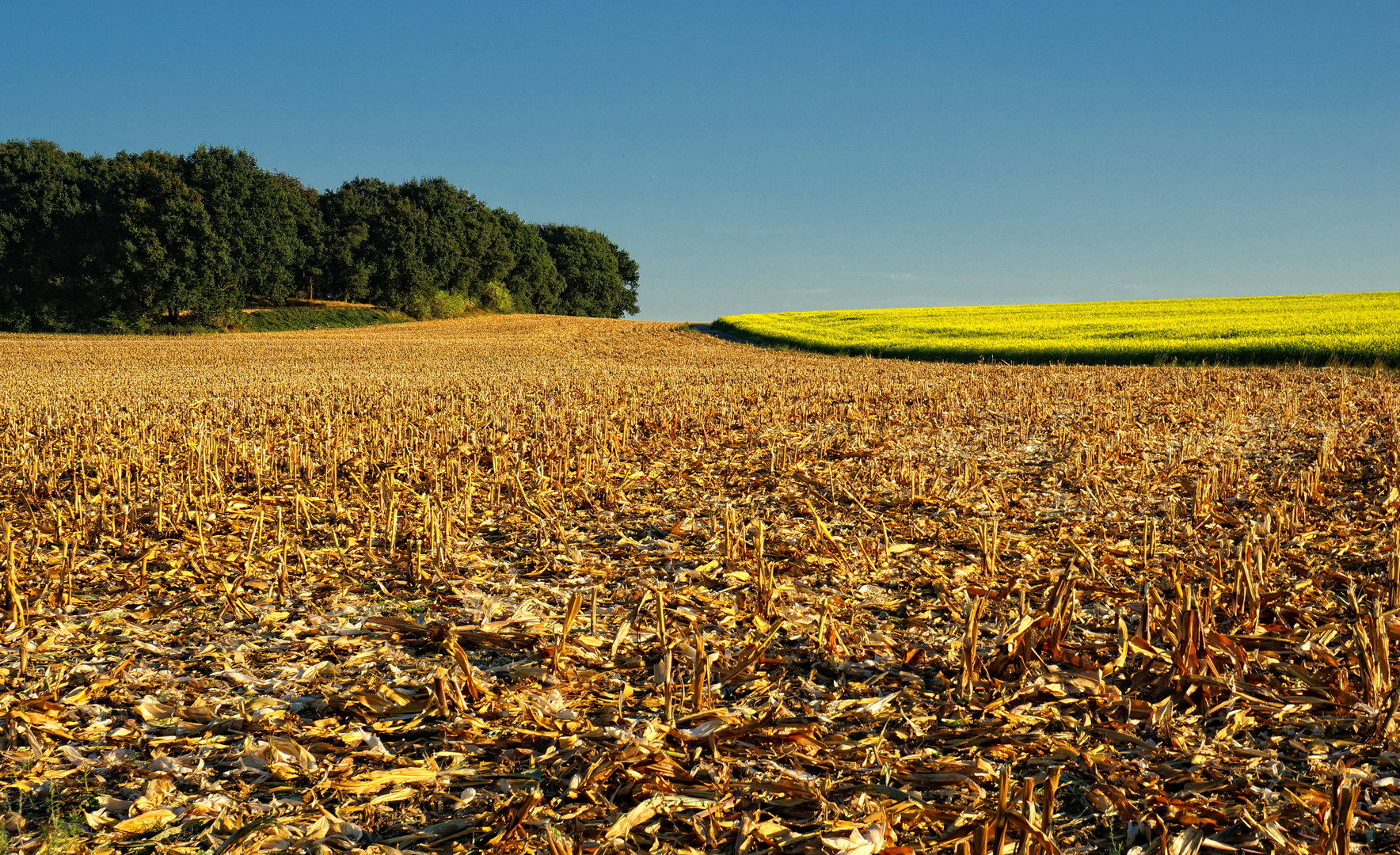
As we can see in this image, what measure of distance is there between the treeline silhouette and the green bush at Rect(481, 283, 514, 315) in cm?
648

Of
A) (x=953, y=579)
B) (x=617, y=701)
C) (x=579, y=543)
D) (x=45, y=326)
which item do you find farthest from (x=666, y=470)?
(x=45, y=326)

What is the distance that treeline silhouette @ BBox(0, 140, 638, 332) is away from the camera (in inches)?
1945

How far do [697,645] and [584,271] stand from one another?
104 meters

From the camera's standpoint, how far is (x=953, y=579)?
5562 mm

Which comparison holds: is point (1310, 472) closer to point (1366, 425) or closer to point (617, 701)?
point (1366, 425)

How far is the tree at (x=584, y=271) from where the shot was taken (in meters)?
104

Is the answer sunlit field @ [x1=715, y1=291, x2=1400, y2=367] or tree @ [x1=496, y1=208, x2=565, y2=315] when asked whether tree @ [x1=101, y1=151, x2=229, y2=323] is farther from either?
tree @ [x1=496, y1=208, x2=565, y2=315]

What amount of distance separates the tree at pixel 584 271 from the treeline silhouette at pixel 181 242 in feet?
108

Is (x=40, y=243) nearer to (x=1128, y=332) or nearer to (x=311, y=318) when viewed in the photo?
(x=311, y=318)

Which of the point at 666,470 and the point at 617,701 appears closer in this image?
the point at 617,701

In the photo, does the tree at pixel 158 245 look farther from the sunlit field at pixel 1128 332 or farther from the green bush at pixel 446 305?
the sunlit field at pixel 1128 332

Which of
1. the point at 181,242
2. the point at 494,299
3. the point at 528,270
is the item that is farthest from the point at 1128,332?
the point at 528,270

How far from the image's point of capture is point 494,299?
7738 centimetres

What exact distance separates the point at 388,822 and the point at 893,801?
5.93ft
